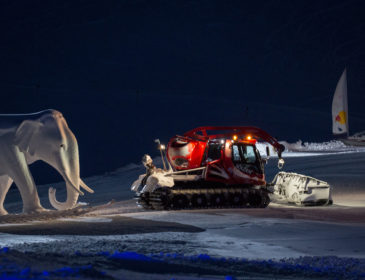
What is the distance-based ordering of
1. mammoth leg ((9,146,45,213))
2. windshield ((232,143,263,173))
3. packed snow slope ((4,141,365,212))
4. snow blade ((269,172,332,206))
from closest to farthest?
mammoth leg ((9,146,45,213))
windshield ((232,143,263,173))
snow blade ((269,172,332,206))
packed snow slope ((4,141,365,212))

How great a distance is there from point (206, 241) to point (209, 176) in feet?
19.5

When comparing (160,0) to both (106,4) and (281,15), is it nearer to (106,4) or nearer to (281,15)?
(106,4)

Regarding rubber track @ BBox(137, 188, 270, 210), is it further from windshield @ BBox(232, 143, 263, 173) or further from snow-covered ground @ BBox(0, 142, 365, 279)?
windshield @ BBox(232, 143, 263, 173)

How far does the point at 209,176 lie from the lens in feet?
53.0

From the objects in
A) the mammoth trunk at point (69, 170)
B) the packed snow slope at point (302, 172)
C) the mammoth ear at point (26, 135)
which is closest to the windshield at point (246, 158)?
the packed snow slope at point (302, 172)

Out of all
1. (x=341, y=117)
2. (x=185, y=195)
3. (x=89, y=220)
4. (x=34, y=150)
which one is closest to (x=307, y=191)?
(x=185, y=195)

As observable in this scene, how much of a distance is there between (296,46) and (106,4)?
2926 cm

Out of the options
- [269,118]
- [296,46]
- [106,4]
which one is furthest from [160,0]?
[269,118]

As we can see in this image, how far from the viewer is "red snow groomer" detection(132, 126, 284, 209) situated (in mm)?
15766

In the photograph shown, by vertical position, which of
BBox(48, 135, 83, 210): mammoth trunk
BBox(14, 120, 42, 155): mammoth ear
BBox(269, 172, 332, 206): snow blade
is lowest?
BBox(269, 172, 332, 206): snow blade

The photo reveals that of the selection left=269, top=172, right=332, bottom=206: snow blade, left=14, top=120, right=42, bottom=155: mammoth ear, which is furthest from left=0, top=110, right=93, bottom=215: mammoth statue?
left=269, top=172, right=332, bottom=206: snow blade

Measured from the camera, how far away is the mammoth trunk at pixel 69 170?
1555 centimetres

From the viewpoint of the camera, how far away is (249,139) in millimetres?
16891

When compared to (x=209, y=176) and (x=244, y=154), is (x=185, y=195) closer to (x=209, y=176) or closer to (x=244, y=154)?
(x=209, y=176)
